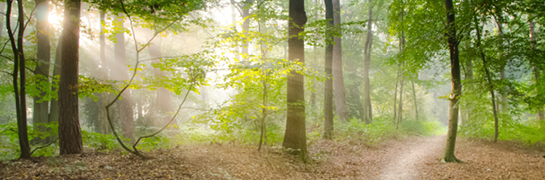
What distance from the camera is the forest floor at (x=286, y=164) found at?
4.14 m

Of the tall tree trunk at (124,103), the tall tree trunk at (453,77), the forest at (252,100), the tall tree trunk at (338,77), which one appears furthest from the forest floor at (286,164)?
the tall tree trunk at (124,103)

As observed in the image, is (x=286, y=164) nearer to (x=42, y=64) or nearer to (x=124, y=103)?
(x=42, y=64)

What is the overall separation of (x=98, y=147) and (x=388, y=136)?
1208cm

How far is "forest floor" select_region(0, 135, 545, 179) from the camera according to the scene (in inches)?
163

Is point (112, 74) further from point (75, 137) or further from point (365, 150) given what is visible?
point (365, 150)

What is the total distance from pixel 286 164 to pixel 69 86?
487cm

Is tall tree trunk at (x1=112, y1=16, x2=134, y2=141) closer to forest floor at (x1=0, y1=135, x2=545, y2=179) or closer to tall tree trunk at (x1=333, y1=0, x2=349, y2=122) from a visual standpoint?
forest floor at (x1=0, y1=135, x2=545, y2=179)

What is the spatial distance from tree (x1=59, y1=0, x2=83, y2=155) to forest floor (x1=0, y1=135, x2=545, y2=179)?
41 centimetres

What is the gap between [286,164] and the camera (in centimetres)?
630

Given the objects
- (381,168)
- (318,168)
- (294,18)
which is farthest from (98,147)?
(381,168)

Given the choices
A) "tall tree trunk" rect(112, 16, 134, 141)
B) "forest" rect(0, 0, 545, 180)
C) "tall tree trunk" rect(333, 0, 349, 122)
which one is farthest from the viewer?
"tall tree trunk" rect(333, 0, 349, 122)

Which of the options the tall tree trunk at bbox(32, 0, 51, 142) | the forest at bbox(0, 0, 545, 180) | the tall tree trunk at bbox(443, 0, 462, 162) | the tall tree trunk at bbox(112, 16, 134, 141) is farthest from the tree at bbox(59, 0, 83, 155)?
the tall tree trunk at bbox(443, 0, 462, 162)

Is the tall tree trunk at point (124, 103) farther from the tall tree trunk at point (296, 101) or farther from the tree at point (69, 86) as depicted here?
the tall tree trunk at point (296, 101)

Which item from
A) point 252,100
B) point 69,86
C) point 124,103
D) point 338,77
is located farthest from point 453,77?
point 124,103
